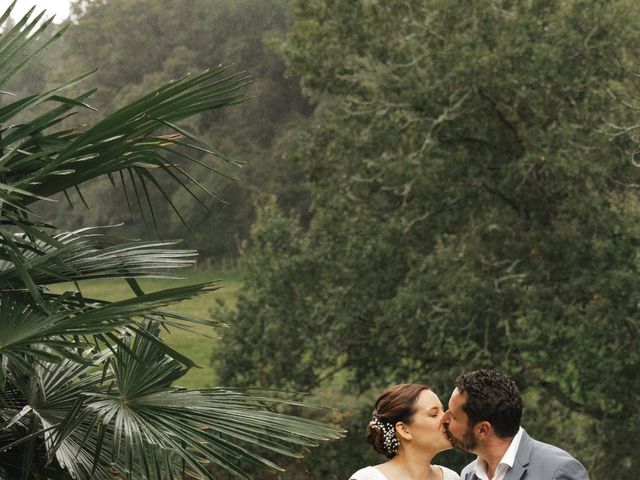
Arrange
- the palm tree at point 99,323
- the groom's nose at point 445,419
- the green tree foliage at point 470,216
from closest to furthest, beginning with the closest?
1. the groom's nose at point 445,419
2. the palm tree at point 99,323
3. the green tree foliage at point 470,216

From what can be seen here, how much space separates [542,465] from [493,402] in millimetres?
222

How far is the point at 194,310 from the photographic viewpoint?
27.6 metres

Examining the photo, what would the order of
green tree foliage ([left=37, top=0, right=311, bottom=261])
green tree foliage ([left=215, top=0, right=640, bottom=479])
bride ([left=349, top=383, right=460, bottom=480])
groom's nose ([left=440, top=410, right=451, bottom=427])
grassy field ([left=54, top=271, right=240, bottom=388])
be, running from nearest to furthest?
groom's nose ([left=440, top=410, right=451, bottom=427]), bride ([left=349, top=383, right=460, bottom=480]), green tree foliage ([left=215, top=0, right=640, bottom=479]), grassy field ([left=54, top=271, right=240, bottom=388]), green tree foliage ([left=37, top=0, right=311, bottom=261])

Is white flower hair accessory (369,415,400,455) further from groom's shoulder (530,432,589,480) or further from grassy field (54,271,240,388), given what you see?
grassy field (54,271,240,388)

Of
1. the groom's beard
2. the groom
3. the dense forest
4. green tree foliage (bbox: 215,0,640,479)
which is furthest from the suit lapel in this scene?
green tree foliage (bbox: 215,0,640,479)

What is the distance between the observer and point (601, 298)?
40.9ft

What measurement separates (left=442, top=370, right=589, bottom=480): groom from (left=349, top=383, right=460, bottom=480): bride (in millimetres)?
192

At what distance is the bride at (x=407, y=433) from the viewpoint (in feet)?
11.3

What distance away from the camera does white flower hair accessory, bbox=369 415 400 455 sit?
138 inches

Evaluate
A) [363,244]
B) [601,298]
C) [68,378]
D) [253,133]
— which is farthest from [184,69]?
[68,378]

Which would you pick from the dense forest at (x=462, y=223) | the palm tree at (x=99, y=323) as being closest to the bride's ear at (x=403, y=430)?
the palm tree at (x=99, y=323)

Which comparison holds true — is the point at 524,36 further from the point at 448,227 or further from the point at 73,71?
the point at 73,71

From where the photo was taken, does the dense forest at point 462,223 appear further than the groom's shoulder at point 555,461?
Yes

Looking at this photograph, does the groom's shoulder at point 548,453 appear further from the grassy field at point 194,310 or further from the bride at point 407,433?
the grassy field at point 194,310
